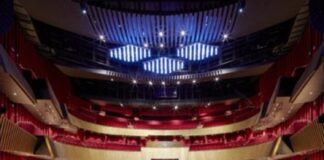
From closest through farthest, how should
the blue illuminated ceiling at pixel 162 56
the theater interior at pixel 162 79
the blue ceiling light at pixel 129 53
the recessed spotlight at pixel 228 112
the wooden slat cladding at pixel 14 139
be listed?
the wooden slat cladding at pixel 14 139 < the theater interior at pixel 162 79 < the blue illuminated ceiling at pixel 162 56 < the blue ceiling light at pixel 129 53 < the recessed spotlight at pixel 228 112

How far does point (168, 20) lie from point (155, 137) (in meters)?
8.03

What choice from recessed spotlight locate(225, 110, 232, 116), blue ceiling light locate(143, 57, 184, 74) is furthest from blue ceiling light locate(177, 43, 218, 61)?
recessed spotlight locate(225, 110, 232, 116)

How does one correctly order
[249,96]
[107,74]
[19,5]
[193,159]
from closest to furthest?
[19,5], [107,74], [249,96], [193,159]

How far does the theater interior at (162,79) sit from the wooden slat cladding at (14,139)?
4 cm

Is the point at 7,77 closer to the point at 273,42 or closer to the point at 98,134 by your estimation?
the point at 273,42

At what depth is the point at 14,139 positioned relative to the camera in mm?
8508

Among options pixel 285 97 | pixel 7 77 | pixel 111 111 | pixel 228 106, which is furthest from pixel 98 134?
pixel 7 77

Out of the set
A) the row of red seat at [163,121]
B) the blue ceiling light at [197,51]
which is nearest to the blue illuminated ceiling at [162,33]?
the blue ceiling light at [197,51]

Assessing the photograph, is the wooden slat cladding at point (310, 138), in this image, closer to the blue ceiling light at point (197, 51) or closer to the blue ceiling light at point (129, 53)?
the blue ceiling light at point (197, 51)

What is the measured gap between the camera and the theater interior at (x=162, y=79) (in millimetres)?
8164

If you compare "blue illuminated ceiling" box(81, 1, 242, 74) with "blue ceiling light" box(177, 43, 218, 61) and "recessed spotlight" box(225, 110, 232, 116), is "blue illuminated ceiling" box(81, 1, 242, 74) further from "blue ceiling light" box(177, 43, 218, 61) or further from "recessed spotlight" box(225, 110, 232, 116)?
"recessed spotlight" box(225, 110, 232, 116)

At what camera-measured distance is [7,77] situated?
259 inches

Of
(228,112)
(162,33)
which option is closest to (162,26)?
(162,33)

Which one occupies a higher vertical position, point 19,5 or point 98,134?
point 19,5
